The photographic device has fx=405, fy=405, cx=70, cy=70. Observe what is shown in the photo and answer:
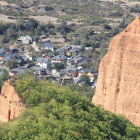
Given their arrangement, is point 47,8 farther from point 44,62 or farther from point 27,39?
point 44,62

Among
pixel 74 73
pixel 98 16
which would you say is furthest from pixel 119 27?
pixel 74 73

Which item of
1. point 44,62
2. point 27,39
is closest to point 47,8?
point 27,39

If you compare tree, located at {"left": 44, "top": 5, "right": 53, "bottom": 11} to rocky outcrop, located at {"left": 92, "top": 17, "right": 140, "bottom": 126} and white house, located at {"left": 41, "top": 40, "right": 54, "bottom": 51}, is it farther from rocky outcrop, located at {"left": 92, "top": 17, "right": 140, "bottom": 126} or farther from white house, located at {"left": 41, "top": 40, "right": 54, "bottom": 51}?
rocky outcrop, located at {"left": 92, "top": 17, "right": 140, "bottom": 126}

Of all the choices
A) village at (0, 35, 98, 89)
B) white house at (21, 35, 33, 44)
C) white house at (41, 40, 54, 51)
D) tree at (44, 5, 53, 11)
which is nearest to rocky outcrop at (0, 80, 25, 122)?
village at (0, 35, 98, 89)

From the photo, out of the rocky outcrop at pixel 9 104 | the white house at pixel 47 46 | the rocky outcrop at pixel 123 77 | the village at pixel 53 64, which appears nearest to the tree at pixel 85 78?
the village at pixel 53 64

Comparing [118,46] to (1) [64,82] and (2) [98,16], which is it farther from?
(2) [98,16]

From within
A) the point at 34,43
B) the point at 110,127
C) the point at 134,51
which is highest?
the point at 134,51
